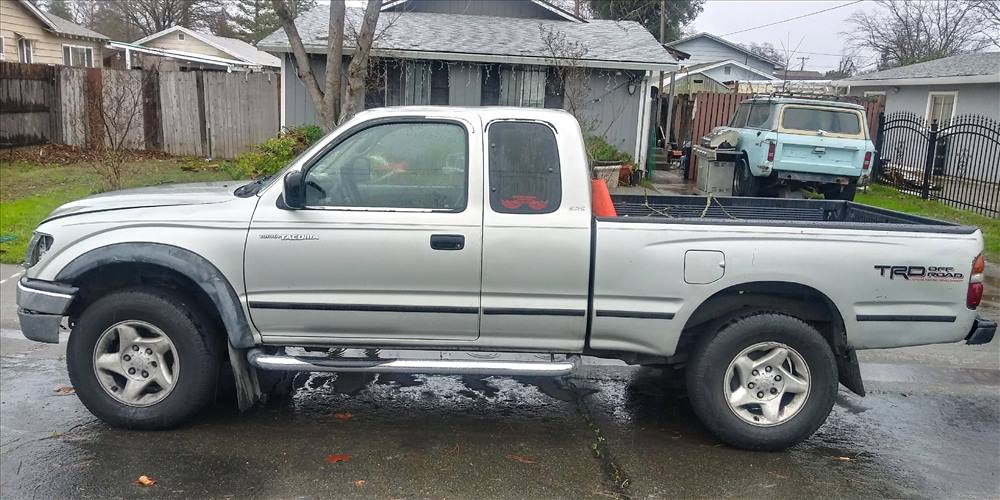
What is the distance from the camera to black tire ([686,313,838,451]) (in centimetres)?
447

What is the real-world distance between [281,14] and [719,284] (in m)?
7.14

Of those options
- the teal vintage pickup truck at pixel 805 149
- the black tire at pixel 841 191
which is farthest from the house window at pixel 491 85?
the black tire at pixel 841 191

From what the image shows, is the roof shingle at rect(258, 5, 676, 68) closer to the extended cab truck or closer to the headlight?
the headlight

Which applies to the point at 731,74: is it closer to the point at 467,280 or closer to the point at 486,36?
the point at 486,36

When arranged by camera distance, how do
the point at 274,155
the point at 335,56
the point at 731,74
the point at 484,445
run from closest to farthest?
the point at 484,445 < the point at 335,56 < the point at 274,155 < the point at 731,74

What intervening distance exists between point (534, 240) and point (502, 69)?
13.0 m

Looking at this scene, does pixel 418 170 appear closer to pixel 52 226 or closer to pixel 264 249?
pixel 264 249

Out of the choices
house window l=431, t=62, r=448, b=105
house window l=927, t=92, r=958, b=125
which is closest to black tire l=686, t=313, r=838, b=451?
house window l=431, t=62, r=448, b=105

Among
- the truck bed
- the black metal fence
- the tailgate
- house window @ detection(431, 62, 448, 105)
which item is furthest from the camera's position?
house window @ detection(431, 62, 448, 105)

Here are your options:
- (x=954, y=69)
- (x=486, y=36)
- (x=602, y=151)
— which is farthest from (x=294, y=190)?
(x=954, y=69)

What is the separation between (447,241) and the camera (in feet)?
14.3

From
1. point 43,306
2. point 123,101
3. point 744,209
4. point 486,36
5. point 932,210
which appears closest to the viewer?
point 43,306

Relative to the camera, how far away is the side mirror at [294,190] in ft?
14.2

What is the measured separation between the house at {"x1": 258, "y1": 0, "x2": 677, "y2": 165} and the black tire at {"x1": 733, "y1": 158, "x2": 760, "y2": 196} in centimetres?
260
